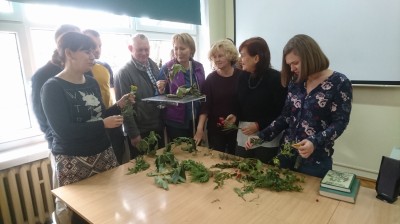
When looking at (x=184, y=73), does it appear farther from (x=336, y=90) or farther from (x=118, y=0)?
(x=336, y=90)

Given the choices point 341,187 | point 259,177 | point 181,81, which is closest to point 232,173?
point 259,177

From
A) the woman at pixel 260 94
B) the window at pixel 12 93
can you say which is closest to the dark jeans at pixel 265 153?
the woman at pixel 260 94

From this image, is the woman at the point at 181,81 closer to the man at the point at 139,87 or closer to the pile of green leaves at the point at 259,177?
the man at the point at 139,87

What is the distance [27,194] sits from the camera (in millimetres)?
2012

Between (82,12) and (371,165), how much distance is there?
3.33 m

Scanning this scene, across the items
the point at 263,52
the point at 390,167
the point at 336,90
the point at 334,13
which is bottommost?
the point at 390,167

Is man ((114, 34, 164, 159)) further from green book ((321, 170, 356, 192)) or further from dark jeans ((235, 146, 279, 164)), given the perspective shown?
green book ((321, 170, 356, 192))

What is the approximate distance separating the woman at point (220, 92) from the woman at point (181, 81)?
122mm

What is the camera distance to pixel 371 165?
2912 mm

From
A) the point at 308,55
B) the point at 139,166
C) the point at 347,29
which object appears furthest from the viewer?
the point at 347,29

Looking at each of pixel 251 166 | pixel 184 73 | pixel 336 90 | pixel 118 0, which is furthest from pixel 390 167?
pixel 118 0

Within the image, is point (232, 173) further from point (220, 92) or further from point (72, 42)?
point (72, 42)

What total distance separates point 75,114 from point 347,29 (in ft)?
9.01

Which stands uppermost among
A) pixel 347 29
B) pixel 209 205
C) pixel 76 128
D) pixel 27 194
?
pixel 347 29
